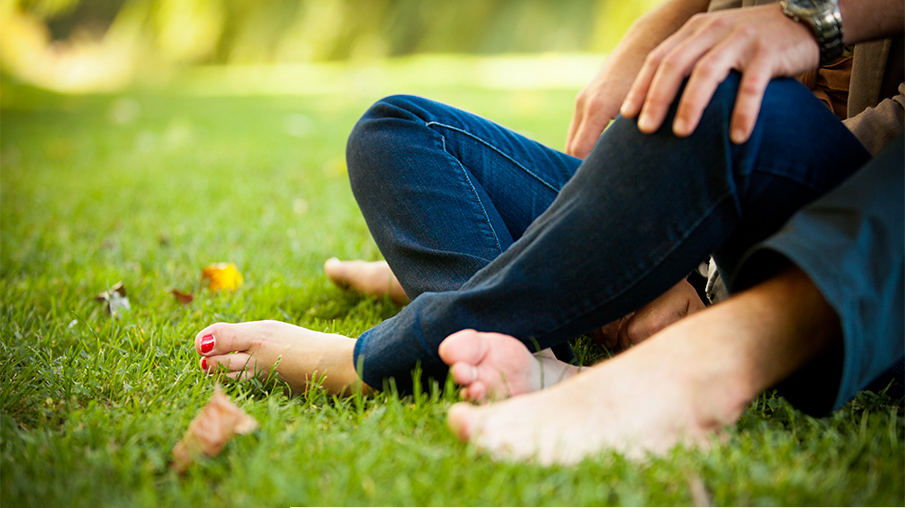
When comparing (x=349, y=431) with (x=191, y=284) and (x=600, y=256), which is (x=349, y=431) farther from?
(x=191, y=284)

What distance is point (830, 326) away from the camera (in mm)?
702

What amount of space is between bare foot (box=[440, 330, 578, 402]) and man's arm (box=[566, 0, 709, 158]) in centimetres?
63

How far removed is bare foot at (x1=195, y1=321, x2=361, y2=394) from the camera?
0.96m

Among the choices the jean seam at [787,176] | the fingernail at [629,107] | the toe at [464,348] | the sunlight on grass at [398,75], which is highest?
the fingernail at [629,107]

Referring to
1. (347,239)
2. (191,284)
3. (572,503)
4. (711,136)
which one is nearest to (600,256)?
(711,136)

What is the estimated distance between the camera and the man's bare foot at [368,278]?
1474mm

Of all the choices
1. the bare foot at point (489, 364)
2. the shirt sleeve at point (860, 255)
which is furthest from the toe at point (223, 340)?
the shirt sleeve at point (860, 255)

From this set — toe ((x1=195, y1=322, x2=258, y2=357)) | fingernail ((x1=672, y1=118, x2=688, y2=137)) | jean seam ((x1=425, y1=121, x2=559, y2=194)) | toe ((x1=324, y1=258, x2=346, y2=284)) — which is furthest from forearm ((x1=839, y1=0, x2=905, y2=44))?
toe ((x1=324, y1=258, x2=346, y2=284))

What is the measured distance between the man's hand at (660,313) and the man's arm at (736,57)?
0.37 meters

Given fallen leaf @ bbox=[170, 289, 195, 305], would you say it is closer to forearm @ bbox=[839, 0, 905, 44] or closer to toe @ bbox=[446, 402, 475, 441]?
toe @ bbox=[446, 402, 475, 441]

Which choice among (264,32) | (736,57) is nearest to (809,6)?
(736,57)

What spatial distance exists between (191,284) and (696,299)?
119cm

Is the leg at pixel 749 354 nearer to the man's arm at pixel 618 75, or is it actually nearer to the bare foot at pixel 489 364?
the bare foot at pixel 489 364

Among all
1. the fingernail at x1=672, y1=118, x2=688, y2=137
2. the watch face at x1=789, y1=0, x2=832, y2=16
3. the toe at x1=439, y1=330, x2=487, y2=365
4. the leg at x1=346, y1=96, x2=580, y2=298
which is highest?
the watch face at x1=789, y1=0, x2=832, y2=16
